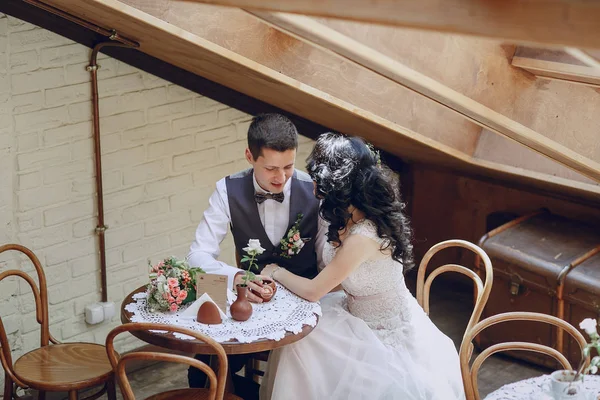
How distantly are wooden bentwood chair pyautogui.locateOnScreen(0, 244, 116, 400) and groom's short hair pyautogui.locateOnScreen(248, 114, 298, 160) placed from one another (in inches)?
40.1

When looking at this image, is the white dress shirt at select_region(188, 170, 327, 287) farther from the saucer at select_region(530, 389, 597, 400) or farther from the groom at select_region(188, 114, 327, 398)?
the saucer at select_region(530, 389, 597, 400)

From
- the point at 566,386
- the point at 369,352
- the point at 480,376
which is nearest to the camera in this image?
the point at 566,386

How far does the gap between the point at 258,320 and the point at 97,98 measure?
152 cm

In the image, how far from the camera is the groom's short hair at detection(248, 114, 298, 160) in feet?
10.3

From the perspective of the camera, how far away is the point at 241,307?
285 cm

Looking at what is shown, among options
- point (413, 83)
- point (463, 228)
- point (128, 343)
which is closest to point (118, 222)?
point (128, 343)

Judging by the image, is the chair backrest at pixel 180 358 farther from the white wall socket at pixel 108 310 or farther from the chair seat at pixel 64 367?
the white wall socket at pixel 108 310

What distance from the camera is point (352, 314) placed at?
3172 mm

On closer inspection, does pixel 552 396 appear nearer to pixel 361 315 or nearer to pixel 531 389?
pixel 531 389

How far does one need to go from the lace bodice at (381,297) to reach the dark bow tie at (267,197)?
32 centimetres

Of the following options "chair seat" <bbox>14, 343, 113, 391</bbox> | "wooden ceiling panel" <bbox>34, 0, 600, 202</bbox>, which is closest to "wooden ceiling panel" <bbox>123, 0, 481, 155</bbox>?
"wooden ceiling panel" <bbox>34, 0, 600, 202</bbox>

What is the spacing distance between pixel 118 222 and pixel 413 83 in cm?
173

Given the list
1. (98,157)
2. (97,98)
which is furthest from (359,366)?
(97,98)

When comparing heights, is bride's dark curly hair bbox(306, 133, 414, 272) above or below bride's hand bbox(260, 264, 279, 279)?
above
